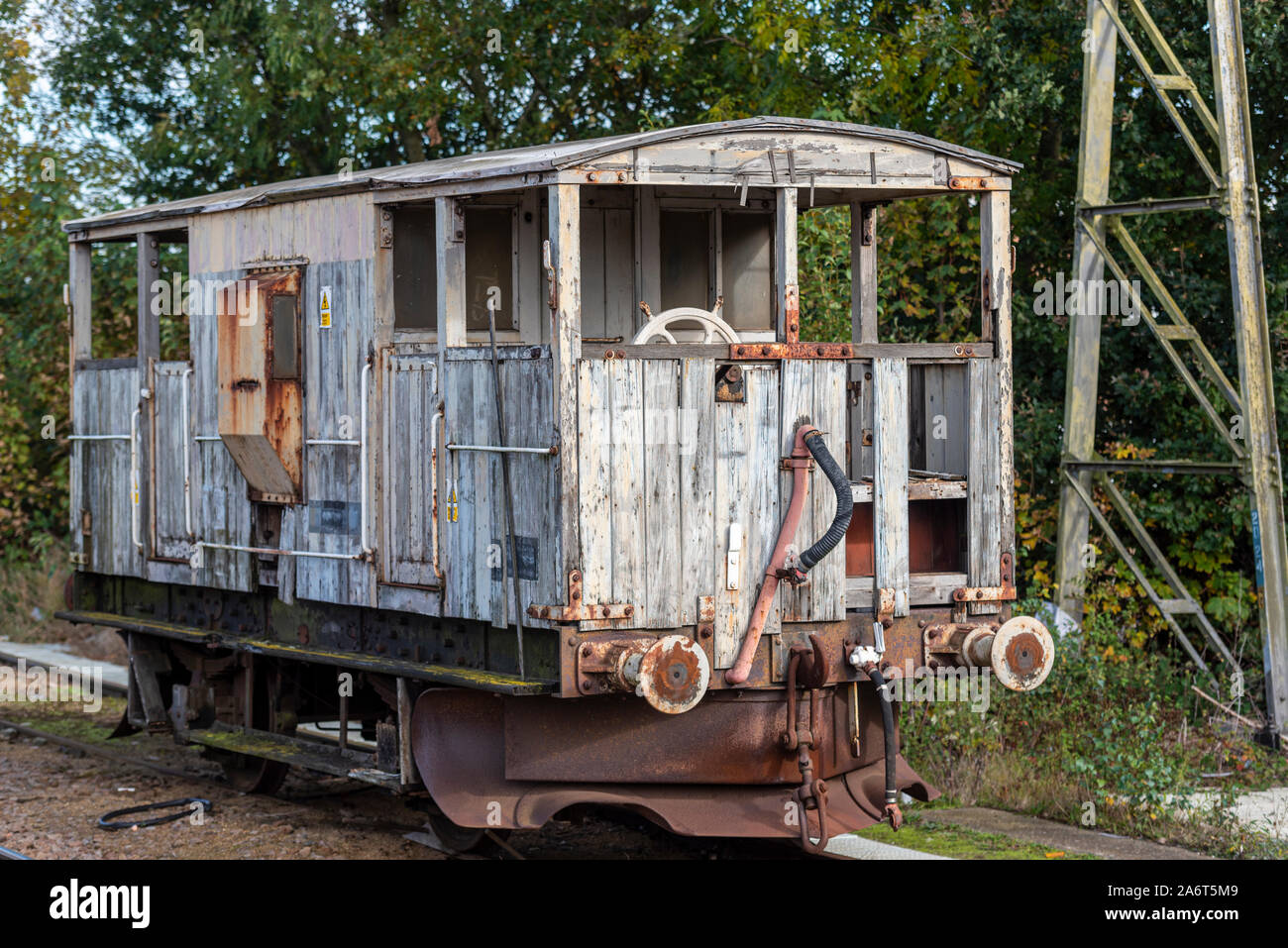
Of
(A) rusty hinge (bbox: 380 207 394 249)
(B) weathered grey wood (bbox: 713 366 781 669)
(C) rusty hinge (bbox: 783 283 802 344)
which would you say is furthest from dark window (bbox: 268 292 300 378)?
(C) rusty hinge (bbox: 783 283 802 344)

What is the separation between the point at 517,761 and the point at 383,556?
1.54m

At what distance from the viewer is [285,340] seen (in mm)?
9914

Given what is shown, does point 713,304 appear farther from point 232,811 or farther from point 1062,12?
point 1062,12

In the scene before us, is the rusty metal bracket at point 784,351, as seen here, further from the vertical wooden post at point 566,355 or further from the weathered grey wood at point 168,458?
the weathered grey wood at point 168,458

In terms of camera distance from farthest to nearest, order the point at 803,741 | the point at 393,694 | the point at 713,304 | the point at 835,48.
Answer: the point at 835,48 < the point at 713,304 < the point at 393,694 < the point at 803,741

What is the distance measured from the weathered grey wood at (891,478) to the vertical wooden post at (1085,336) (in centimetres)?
388

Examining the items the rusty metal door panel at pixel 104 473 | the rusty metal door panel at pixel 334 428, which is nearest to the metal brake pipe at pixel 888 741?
the rusty metal door panel at pixel 334 428

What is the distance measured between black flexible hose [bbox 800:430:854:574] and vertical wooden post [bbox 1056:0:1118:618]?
4.48m

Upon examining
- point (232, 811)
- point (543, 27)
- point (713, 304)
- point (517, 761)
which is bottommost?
point (232, 811)

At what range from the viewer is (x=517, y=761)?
8.18 meters

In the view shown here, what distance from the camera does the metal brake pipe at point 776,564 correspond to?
26.3 feet

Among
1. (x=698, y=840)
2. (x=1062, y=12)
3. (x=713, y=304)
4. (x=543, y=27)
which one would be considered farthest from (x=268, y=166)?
(x=698, y=840)

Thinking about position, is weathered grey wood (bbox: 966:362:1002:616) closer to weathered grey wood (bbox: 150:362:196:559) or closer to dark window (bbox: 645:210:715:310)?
dark window (bbox: 645:210:715:310)

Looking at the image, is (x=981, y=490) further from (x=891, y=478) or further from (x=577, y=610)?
(x=577, y=610)
